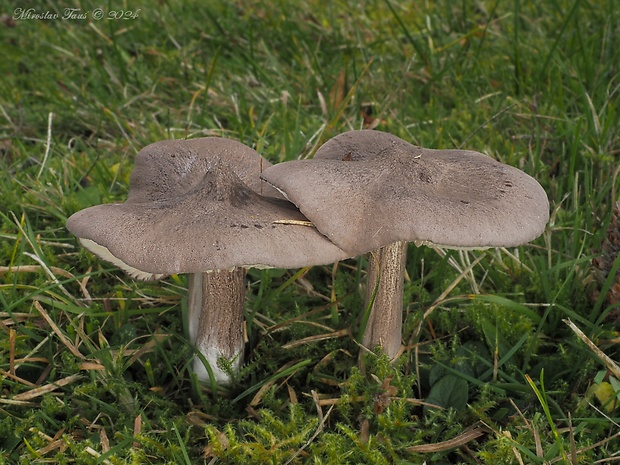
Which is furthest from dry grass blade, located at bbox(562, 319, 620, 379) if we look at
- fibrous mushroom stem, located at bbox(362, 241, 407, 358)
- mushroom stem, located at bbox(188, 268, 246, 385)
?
mushroom stem, located at bbox(188, 268, 246, 385)

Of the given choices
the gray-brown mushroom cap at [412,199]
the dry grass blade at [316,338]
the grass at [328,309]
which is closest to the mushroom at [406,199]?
the gray-brown mushroom cap at [412,199]

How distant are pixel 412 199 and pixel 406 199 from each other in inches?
0.7

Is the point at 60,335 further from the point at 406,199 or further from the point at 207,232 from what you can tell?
the point at 406,199


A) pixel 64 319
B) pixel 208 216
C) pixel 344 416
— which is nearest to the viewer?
pixel 208 216

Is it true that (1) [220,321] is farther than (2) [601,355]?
Yes

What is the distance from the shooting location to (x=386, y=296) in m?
2.15

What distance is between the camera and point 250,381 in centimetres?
227

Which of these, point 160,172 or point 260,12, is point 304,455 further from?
point 260,12

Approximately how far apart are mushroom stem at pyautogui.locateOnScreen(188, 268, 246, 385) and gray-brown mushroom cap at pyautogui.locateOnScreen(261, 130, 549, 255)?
521 mm

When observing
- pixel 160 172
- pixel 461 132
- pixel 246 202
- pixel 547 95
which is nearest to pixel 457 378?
pixel 246 202

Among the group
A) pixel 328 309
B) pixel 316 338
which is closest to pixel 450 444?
pixel 316 338

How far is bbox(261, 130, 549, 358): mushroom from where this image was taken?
5.45ft

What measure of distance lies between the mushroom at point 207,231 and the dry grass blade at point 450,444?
2.24 ft

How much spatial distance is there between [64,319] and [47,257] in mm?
385
